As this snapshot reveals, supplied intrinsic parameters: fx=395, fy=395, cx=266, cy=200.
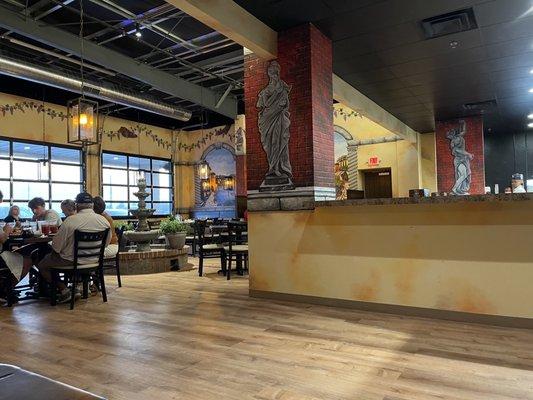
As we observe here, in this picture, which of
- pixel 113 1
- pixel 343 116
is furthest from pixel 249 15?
pixel 343 116

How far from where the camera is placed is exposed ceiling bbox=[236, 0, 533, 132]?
4535mm

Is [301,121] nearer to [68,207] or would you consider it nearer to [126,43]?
[68,207]

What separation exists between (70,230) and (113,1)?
3.51m

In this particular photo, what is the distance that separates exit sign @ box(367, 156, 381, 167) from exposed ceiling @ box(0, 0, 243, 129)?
4063 mm

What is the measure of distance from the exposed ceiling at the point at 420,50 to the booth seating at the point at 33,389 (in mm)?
4403

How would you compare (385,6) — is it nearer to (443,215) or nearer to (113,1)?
(443,215)

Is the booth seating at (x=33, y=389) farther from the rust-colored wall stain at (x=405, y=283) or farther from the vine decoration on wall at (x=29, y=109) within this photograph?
the vine decoration on wall at (x=29, y=109)

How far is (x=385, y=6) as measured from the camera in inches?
178

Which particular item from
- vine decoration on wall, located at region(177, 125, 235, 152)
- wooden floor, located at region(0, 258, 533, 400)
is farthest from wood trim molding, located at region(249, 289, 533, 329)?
vine decoration on wall, located at region(177, 125, 235, 152)

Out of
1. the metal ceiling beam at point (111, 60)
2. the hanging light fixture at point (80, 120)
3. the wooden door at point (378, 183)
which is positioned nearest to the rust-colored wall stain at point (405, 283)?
the hanging light fixture at point (80, 120)

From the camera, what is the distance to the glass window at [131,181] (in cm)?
1204

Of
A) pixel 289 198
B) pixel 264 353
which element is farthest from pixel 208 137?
pixel 264 353

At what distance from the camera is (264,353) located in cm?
291

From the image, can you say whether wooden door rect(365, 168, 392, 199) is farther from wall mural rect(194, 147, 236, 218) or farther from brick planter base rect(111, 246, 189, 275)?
brick planter base rect(111, 246, 189, 275)
